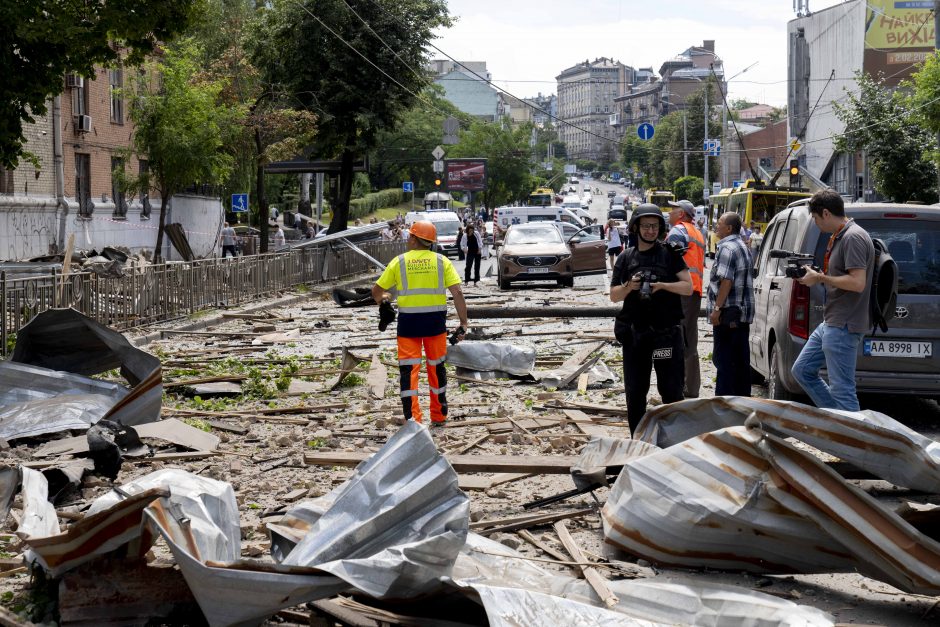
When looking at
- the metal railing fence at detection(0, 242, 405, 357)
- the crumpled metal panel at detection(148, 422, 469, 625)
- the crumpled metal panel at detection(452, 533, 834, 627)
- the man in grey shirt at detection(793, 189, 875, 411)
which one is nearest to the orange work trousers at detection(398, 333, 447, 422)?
the man in grey shirt at detection(793, 189, 875, 411)

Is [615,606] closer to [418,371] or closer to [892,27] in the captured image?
[418,371]

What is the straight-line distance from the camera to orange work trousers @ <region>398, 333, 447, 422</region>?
32.7ft

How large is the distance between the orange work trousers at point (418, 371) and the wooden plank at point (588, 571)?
3712 millimetres

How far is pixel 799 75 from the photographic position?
289 ft

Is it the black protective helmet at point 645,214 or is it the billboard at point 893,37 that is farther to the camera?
the billboard at point 893,37

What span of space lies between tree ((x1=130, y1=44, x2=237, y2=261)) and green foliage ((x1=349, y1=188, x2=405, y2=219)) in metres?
46.7

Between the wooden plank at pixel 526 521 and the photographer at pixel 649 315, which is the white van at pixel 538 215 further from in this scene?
the wooden plank at pixel 526 521

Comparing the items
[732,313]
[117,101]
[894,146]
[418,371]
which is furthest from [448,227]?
[732,313]

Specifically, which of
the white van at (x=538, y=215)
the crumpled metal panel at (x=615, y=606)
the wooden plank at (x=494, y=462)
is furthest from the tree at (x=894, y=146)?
the crumpled metal panel at (x=615, y=606)

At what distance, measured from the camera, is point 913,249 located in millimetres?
9961

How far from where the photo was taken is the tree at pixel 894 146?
1853 inches

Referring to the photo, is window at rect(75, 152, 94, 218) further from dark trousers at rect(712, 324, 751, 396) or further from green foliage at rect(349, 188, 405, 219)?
green foliage at rect(349, 188, 405, 219)

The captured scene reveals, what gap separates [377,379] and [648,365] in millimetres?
5134

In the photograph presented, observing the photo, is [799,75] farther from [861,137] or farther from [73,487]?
[73,487]
